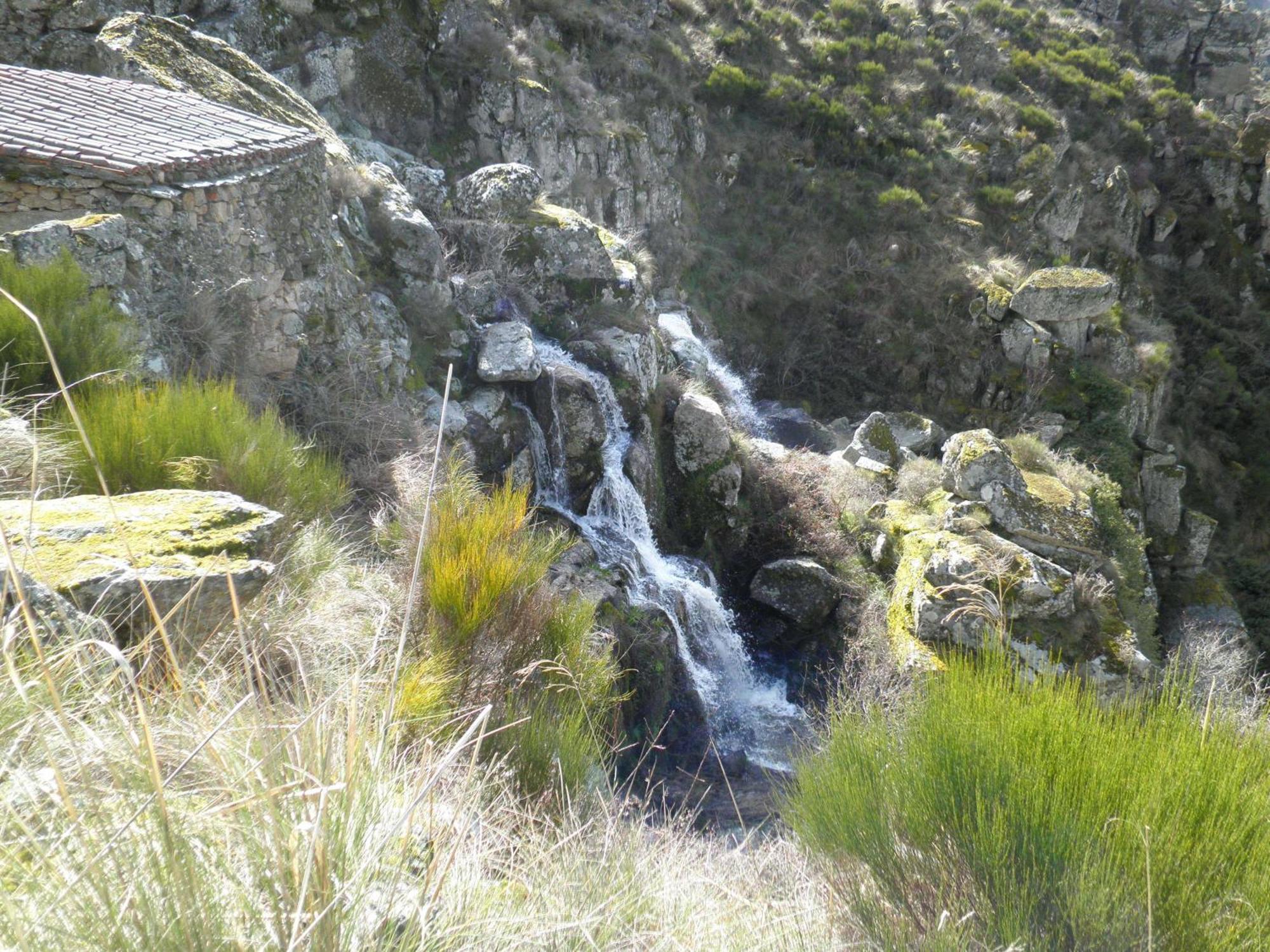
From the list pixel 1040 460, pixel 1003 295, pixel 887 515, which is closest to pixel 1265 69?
pixel 1003 295

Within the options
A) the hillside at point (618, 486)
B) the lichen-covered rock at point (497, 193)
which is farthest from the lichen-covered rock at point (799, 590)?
the lichen-covered rock at point (497, 193)

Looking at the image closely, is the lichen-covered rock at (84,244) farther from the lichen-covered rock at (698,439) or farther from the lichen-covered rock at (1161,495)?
the lichen-covered rock at (1161,495)

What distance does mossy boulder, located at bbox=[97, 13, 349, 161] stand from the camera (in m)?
6.71

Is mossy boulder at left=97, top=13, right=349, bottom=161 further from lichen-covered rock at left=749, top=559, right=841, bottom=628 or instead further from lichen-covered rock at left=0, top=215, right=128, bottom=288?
lichen-covered rock at left=749, top=559, right=841, bottom=628

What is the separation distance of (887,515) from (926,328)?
321 inches

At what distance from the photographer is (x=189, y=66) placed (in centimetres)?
709

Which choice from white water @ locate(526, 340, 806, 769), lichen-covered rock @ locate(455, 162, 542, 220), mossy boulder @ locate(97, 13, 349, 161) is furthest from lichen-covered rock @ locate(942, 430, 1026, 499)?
mossy boulder @ locate(97, 13, 349, 161)

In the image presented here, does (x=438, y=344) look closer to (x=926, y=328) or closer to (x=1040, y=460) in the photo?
(x=1040, y=460)

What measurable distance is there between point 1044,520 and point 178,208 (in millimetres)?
8696

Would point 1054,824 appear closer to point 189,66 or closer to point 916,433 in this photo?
point 189,66

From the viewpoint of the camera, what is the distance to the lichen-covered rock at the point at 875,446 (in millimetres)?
11352

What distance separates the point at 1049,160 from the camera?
62.3ft

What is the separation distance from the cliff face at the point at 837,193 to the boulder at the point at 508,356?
280 mm

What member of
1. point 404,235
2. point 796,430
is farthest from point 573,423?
point 796,430
